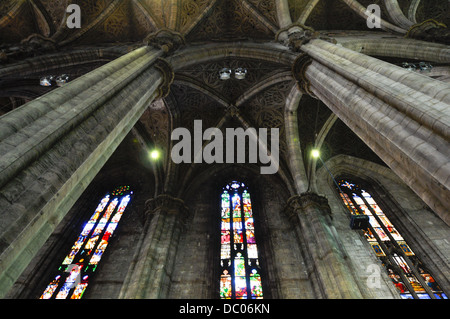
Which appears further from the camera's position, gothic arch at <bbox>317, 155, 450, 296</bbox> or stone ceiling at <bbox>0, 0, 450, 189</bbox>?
stone ceiling at <bbox>0, 0, 450, 189</bbox>

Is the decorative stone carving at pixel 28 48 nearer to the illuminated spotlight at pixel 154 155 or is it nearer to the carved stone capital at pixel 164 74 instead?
the illuminated spotlight at pixel 154 155

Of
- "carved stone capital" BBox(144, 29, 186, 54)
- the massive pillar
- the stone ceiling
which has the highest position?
the stone ceiling

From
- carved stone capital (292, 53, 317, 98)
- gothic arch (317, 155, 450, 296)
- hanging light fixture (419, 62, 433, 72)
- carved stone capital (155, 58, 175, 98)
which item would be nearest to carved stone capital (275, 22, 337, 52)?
carved stone capital (292, 53, 317, 98)

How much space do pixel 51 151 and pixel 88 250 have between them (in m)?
6.42

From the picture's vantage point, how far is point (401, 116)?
334cm

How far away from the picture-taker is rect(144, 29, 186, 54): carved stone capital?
7156mm

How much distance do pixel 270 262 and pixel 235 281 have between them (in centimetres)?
122

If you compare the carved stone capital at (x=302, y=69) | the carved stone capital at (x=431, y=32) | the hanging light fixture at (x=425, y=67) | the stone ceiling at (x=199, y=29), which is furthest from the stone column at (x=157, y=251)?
the carved stone capital at (x=431, y=32)

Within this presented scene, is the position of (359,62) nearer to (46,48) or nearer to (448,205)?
(448,205)

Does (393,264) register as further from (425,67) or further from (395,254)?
(425,67)

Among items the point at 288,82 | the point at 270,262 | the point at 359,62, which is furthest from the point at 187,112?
the point at 359,62

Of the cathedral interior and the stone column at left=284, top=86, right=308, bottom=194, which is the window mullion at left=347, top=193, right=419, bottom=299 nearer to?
the cathedral interior

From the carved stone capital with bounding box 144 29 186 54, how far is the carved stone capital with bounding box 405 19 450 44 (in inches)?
285

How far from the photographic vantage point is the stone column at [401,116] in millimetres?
2789
